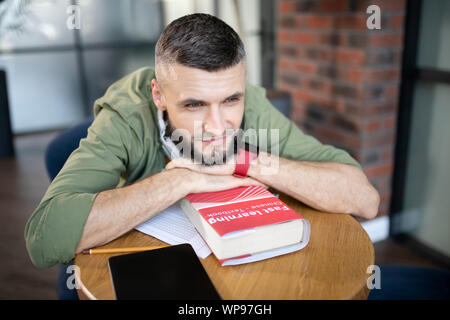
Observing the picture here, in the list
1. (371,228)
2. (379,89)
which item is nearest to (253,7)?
(379,89)

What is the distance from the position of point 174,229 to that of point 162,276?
221 mm

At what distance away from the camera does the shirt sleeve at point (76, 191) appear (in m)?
0.95

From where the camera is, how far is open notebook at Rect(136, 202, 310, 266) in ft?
2.91

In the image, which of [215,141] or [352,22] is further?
[352,22]

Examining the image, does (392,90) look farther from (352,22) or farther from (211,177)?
(211,177)

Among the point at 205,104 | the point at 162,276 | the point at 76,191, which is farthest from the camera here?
the point at 205,104

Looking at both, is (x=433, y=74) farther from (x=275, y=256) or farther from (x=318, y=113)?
(x=275, y=256)

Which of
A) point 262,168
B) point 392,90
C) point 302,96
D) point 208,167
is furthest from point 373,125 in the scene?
point 208,167

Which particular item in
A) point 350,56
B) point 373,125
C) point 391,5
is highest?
point 391,5

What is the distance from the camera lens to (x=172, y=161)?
3.73 ft

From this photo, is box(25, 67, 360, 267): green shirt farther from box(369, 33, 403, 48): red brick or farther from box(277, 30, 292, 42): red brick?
box(277, 30, 292, 42): red brick

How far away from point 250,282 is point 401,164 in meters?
1.87

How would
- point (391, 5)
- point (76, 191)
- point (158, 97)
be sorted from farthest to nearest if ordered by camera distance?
point (391, 5), point (158, 97), point (76, 191)

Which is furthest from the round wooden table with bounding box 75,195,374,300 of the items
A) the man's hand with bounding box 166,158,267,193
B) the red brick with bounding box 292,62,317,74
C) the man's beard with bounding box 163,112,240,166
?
the red brick with bounding box 292,62,317,74
